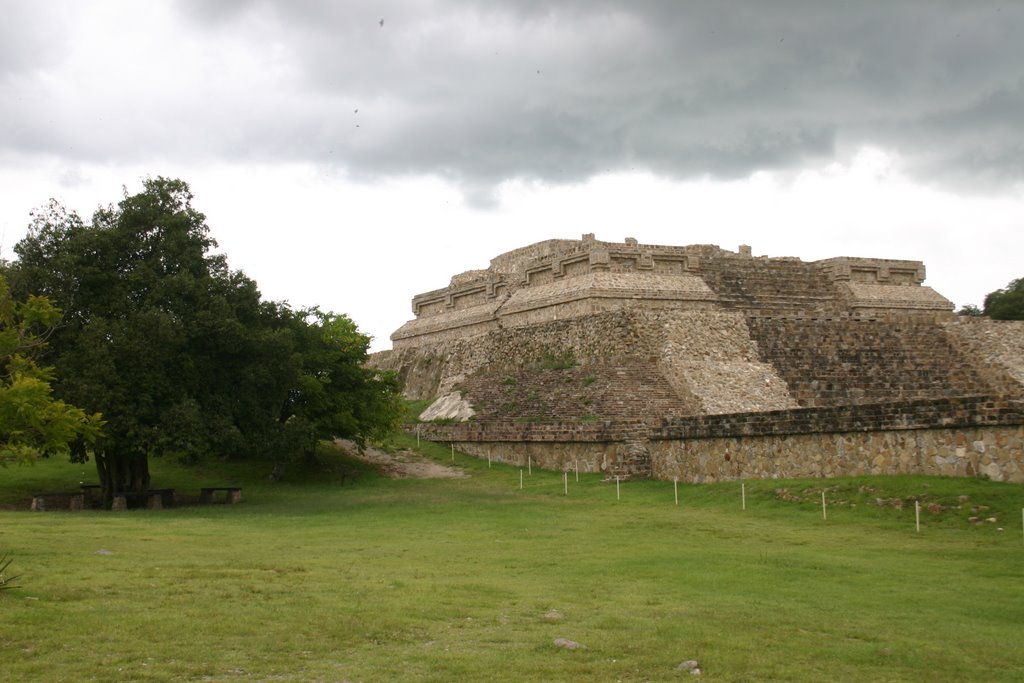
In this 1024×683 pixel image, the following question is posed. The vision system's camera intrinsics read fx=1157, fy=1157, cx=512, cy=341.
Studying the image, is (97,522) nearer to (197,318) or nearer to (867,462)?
(197,318)

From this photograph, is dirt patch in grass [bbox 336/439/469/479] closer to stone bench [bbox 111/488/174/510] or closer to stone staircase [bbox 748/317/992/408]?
stone bench [bbox 111/488/174/510]

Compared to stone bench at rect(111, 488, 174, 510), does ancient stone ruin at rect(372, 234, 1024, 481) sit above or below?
above

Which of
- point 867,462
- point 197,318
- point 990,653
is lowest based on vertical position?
point 990,653

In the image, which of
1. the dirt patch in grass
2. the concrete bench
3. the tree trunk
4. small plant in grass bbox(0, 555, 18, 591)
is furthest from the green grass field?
the dirt patch in grass

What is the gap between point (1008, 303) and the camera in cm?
5303

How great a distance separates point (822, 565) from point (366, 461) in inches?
765

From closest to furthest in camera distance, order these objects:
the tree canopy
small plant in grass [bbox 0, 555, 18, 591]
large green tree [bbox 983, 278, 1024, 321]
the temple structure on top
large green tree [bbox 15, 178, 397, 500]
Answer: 1. small plant in grass [bbox 0, 555, 18, 591]
2. the tree canopy
3. large green tree [bbox 15, 178, 397, 500]
4. the temple structure on top
5. large green tree [bbox 983, 278, 1024, 321]

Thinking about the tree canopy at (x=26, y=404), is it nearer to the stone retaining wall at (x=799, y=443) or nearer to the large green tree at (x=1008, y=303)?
the stone retaining wall at (x=799, y=443)

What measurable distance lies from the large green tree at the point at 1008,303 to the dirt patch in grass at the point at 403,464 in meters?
30.9

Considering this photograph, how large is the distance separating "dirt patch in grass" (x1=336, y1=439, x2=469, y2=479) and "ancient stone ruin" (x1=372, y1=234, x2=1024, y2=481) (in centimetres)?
137

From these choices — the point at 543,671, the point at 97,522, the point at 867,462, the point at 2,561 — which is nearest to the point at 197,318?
the point at 97,522

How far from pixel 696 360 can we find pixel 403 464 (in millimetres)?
8287

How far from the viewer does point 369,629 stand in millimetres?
9734

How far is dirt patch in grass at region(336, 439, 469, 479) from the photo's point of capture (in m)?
29.2
